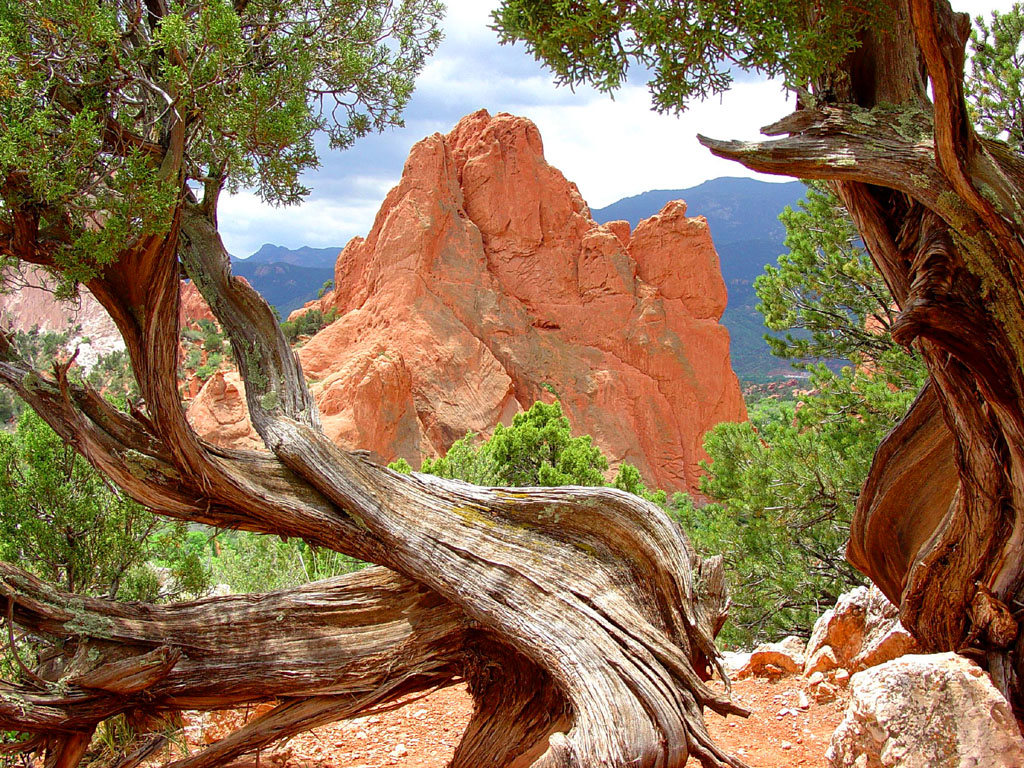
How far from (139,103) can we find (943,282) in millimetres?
3855

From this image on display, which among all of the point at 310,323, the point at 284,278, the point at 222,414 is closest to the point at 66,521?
the point at 222,414

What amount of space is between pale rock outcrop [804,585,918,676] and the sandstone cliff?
2508cm

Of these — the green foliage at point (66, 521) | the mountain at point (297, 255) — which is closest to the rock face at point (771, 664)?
the green foliage at point (66, 521)

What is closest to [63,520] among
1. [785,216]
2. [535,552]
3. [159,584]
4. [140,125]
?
[159,584]

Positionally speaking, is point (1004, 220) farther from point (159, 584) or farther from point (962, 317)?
point (159, 584)

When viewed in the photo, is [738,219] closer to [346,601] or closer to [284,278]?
[284,278]

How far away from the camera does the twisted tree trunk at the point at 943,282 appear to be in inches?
120

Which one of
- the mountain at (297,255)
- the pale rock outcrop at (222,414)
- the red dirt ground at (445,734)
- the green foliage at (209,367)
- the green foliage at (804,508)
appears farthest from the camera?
the mountain at (297,255)

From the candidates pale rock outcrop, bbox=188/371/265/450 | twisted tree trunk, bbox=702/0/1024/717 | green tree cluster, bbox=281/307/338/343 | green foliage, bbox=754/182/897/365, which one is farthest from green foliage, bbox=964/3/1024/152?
green tree cluster, bbox=281/307/338/343

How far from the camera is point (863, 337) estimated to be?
920 cm

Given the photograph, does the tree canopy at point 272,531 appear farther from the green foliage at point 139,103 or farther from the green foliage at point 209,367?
the green foliage at point 209,367

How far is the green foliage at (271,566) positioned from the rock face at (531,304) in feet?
72.6

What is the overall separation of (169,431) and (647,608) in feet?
8.58

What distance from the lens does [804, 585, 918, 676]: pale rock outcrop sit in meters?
4.65
